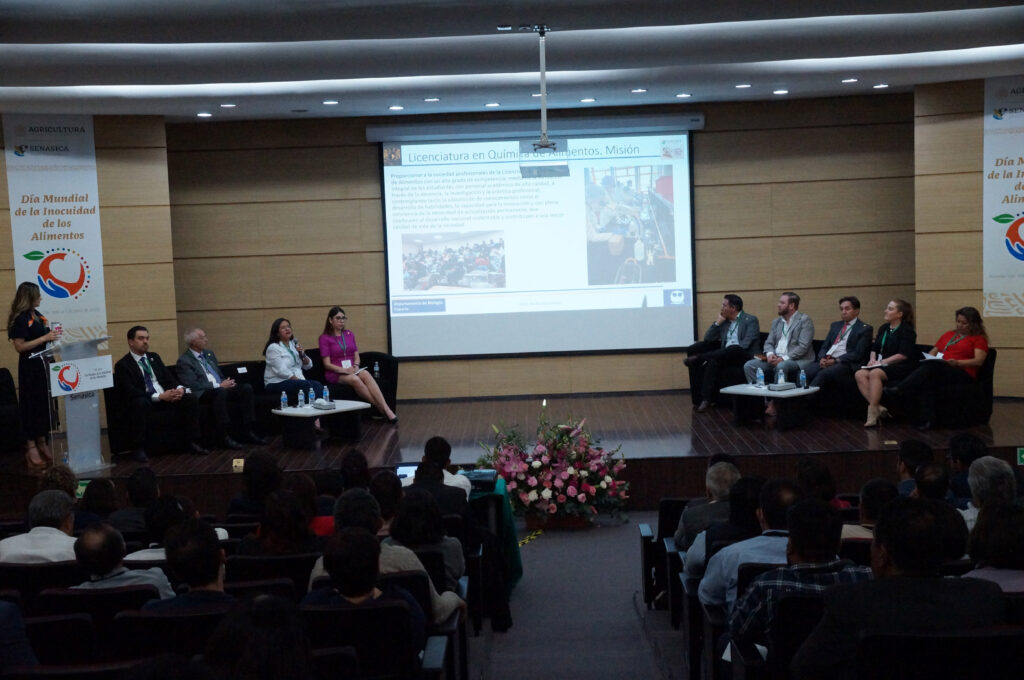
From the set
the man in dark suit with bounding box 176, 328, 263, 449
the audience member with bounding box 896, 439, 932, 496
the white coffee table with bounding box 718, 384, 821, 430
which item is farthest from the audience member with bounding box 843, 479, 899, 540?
the man in dark suit with bounding box 176, 328, 263, 449

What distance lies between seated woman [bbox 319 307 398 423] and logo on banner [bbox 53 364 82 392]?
7.63ft

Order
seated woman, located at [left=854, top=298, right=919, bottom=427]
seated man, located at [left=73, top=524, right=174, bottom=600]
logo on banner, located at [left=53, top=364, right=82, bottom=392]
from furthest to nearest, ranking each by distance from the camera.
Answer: seated woman, located at [left=854, top=298, right=919, bottom=427] < logo on banner, located at [left=53, top=364, right=82, bottom=392] < seated man, located at [left=73, top=524, right=174, bottom=600]

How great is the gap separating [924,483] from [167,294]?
7.50 meters

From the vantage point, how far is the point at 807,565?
3.09m

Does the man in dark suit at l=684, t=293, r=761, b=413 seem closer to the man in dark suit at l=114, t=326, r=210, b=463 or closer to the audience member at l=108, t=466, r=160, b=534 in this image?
the man in dark suit at l=114, t=326, r=210, b=463

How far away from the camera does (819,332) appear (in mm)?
10906

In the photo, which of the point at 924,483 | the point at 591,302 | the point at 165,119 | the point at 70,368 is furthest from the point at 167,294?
the point at 924,483

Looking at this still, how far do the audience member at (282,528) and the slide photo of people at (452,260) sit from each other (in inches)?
283

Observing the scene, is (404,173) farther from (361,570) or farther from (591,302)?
(361,570)

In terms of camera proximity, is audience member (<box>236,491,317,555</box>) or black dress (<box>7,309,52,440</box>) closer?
audience member (<box>236,491,317,555</box>)

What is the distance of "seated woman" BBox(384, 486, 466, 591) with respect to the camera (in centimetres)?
398

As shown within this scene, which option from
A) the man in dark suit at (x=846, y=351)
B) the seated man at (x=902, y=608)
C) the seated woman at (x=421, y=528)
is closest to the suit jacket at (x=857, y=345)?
the man in dark suit at (x=846, y=351)

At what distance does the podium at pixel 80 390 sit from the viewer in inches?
294

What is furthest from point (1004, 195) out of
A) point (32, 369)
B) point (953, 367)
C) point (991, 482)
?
point (32, 369)
